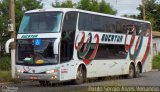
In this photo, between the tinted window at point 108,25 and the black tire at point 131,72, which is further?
the black tire at point 131,72

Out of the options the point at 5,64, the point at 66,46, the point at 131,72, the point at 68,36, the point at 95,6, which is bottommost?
the point at 5,64

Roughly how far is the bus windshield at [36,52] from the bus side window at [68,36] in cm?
57

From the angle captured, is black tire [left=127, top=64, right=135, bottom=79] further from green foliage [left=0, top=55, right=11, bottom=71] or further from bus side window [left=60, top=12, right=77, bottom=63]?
green foliage [left=0, top=55, right=11, bottom=71]

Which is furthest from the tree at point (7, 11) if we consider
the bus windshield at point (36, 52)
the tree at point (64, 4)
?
the bus windshield at point (36, 52)

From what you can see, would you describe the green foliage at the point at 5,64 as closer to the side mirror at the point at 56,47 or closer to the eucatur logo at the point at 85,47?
the eucatur logo at the point at 85,47

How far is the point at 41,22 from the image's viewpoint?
75.8 feet

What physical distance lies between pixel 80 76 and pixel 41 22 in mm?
3403

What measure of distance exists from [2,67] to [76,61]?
441 inches

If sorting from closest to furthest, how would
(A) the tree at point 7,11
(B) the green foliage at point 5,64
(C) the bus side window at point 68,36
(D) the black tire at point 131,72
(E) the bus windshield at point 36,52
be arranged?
(E) the bus windshield at point 36,52, (C) the bus side window at point 68,36, (D) the black tire at point 131,72, (B) the green foliage at point 5,64, (A) the tree at point 7,11

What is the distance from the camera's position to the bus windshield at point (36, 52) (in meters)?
22.3

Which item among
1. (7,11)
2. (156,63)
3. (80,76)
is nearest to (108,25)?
(80,76)

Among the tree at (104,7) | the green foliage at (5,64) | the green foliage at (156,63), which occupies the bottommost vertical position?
the green foliage at (156,63)

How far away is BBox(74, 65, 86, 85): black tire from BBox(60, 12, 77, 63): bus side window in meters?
1.22

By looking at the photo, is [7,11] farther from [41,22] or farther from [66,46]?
[66,46]
